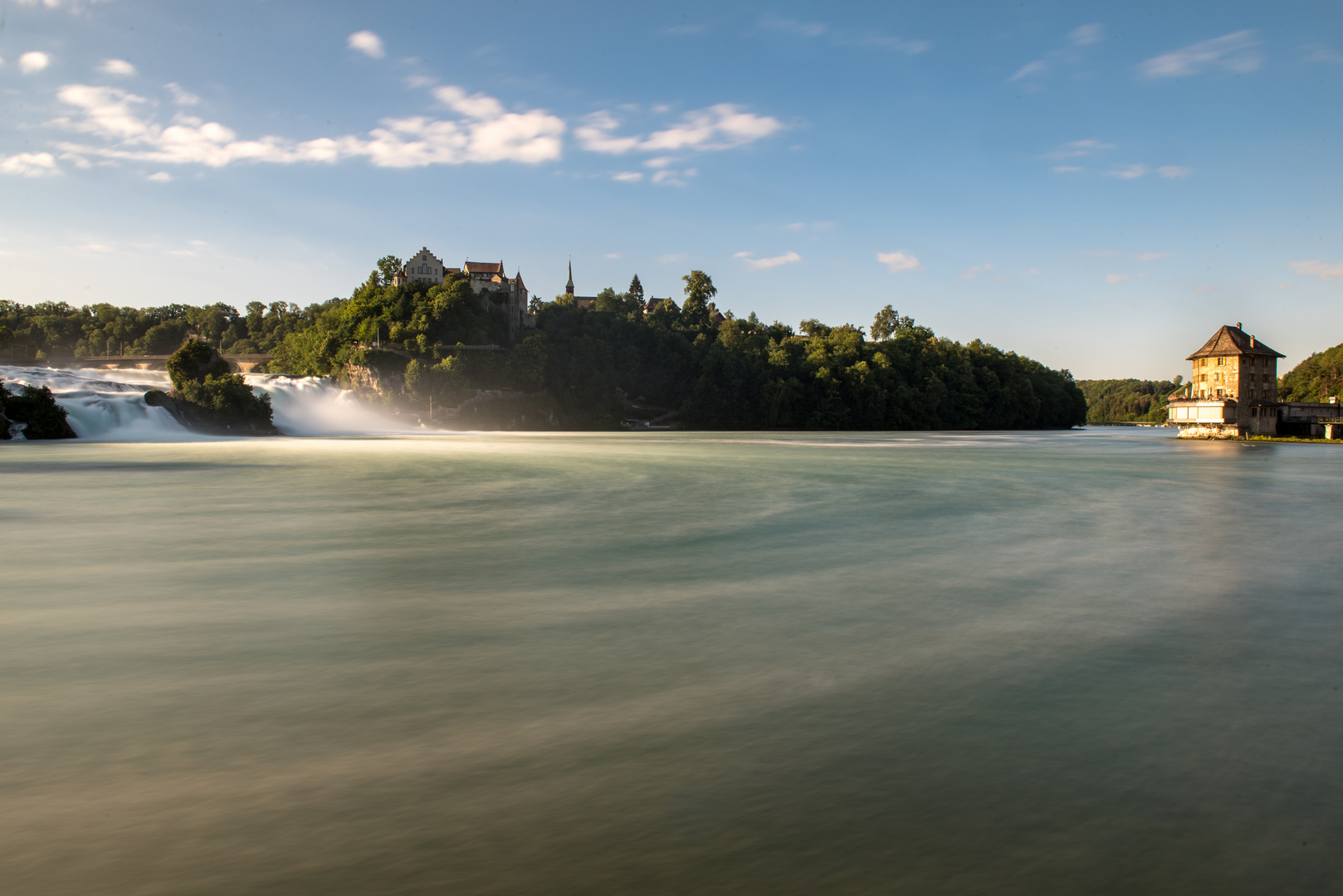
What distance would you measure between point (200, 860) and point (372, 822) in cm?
67

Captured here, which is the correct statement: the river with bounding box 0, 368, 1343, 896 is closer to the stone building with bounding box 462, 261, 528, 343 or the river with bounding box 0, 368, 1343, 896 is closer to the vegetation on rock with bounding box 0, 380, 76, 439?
the vegetation on rock with bounding box 0, 380, 76, 439

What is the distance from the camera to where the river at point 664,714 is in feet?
10.8

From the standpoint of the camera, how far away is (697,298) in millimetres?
124312

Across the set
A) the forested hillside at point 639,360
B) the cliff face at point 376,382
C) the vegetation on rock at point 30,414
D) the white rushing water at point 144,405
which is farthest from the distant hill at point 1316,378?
the vegetation on rock at point 30,414

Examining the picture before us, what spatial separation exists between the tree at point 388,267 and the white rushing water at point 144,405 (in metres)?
28.3

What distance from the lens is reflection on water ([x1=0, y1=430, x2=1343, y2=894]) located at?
3.30 metres

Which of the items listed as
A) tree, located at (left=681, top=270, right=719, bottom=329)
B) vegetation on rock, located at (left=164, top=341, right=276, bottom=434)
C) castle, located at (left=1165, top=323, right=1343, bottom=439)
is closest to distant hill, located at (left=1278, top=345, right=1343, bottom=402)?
castle, located at (left=1165, top=323, right=1343, bottom=439)

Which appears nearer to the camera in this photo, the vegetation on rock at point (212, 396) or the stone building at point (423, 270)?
the vegetation on rock at point (212, 396)

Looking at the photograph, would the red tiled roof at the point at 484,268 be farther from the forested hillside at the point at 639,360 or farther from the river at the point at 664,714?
the river at the point at 664,714

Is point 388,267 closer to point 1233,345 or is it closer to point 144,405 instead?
point 144,405

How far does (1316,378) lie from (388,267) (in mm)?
124334

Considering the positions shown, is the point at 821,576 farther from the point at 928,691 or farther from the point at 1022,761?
the point at 1022,761

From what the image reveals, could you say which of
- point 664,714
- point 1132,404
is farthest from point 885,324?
point 664,714

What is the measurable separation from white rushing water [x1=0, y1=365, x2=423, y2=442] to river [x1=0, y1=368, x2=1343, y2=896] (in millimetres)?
40776
